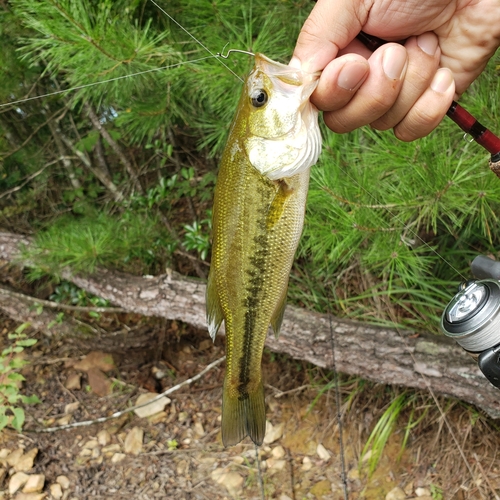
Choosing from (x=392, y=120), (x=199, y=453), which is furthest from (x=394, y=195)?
(x=199, y=453)

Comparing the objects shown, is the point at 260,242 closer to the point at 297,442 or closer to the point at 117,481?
the point at 297,442

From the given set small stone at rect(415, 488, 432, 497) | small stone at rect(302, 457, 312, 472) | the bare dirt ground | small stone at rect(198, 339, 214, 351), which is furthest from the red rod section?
small stone at rect(198, 339, 214, 351)

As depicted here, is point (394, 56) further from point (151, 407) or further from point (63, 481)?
point (63, 481)

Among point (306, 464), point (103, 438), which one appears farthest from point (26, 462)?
point (306, 464)

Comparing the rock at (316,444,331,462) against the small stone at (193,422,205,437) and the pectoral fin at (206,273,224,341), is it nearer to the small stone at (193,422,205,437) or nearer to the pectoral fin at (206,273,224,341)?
the small stone at (193,422,205,437)

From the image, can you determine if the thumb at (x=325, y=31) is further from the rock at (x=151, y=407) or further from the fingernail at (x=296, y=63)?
the rock at (x=151, y=407)

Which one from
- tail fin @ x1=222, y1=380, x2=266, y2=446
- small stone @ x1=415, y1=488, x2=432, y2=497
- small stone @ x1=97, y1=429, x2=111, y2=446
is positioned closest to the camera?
→ tail fin @ x1=222, y1=380, x2=266, y2=446
